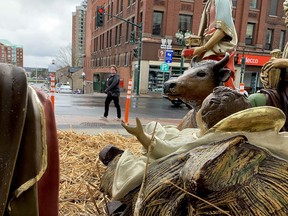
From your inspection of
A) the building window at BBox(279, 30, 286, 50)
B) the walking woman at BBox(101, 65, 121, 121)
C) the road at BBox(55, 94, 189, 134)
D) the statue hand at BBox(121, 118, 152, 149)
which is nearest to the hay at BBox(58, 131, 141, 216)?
the statue hand at BBox(121, 118, 152, 149)

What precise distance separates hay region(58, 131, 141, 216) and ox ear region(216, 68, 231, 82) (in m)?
0.82

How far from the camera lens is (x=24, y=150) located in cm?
77

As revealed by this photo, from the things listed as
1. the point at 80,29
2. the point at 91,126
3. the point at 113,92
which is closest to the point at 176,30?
the point at 113,92

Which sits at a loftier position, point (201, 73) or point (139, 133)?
point (201, 73)

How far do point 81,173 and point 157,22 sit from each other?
19774 mm

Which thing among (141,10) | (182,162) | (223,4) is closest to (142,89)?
(141,10)

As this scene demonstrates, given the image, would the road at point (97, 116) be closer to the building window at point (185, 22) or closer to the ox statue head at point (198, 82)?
the ox statue head at point (198, 82)

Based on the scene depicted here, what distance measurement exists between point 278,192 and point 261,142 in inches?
7.0

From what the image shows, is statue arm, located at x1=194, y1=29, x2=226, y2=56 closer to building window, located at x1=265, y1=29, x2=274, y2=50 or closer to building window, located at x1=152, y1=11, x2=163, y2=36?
building window, located at x1=152, y1=11, x2=163, y2=36

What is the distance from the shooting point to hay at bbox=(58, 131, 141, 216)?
182 centimetres

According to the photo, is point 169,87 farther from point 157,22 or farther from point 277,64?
point 157,22

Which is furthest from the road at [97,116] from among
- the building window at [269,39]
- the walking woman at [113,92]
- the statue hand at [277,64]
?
the building window at [269,39]

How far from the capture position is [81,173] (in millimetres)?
2461

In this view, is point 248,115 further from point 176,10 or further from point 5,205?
point 176,10
